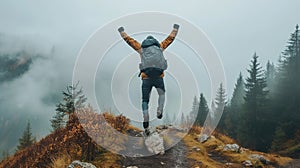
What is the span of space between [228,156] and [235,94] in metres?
52.4

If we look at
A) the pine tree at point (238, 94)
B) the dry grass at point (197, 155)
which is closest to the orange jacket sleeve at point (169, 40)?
the dry grass at point (197, 155)

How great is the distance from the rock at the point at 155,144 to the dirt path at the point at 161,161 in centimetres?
25

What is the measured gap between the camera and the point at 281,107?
37906 mm

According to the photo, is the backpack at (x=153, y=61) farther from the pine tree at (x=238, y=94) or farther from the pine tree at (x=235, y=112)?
the pine tree at (x=238, y=94)

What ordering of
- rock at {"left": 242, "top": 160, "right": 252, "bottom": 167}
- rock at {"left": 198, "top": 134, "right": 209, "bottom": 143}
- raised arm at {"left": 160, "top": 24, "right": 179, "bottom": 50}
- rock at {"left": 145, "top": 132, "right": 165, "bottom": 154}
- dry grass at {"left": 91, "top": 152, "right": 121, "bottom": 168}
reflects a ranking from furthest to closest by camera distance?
rock at {"left": 198, "top": 134, "right": 209, "bottom": 143}
rock at {"left": 242, "top": 160, "right": 252, "bottom": 167}
rock at {"left": 145, "top": 132, "right": 165, "bottom": 154}
raised arm at {"left": 160, "top": 24, "right": 179, "bottom": 50}
dry grass at {"left": 91, "top": 152, "right": 121, "bottom": 168}

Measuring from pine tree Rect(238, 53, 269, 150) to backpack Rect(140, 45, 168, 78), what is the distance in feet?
95.5

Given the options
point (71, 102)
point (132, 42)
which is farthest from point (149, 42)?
point (71, 102)

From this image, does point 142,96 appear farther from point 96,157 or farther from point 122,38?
point 96,157

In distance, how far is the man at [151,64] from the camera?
8383mm

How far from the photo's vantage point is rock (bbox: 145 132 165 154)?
33.8 ft

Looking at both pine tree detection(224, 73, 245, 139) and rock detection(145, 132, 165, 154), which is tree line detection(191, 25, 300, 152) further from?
rock detection(145, 132, 165, 154)

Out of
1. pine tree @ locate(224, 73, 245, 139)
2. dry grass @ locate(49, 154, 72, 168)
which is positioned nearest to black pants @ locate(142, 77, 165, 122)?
dry grass @ locate(49, 154, 72, 168)

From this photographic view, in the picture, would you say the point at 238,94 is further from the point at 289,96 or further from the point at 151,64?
the point at 151,64

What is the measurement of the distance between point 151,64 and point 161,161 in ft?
11.0
